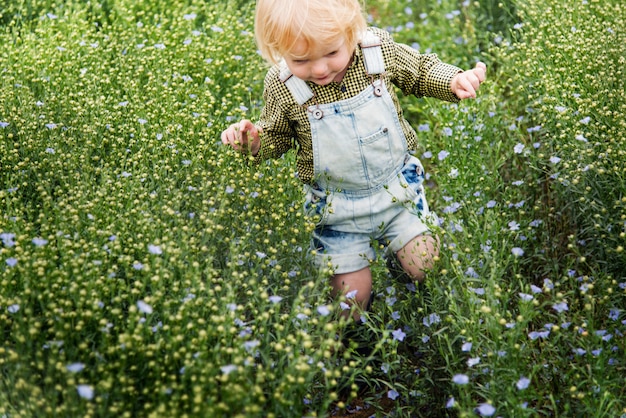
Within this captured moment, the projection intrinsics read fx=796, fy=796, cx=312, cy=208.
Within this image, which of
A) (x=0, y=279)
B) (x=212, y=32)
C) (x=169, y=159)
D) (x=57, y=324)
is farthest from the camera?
(x=212, y=32)

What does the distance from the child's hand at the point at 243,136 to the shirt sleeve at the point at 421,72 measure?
63 centimetres

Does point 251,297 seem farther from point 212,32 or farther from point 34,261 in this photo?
point 212,32

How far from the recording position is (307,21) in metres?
2.89

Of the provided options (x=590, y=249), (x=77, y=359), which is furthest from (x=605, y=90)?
(x=77, y=359)

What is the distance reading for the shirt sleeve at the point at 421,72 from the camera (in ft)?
10.7

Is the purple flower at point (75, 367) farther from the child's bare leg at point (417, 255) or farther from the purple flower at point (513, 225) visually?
the purple flower at point (513, 225)

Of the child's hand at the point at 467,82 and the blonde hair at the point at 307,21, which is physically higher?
the blonde hair at the point at 307,21

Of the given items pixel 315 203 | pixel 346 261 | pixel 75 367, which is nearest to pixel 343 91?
pixel 315 203

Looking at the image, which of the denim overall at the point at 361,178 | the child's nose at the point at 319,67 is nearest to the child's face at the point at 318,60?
the child's nose at the point at 319,67

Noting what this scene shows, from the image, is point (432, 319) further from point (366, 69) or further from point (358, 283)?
point (366, 69)

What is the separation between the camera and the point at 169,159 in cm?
340

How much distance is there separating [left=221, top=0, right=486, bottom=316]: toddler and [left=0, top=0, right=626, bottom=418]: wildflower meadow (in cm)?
12

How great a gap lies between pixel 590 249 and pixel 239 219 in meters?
1.52

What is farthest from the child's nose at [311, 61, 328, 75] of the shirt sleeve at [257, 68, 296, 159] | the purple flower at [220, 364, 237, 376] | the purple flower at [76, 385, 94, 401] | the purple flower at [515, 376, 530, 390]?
the purple flower at [76, 385, 94, 401]
